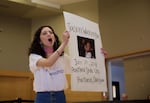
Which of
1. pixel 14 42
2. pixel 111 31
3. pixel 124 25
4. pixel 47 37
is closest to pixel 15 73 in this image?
pixel 14 42

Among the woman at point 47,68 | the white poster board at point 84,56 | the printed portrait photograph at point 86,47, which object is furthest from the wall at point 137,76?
the woman at point 47,68

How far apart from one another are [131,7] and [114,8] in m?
0.38

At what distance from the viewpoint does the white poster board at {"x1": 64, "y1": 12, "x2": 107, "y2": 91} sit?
2.05 metres

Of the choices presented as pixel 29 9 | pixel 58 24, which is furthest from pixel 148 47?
pixel 29 9

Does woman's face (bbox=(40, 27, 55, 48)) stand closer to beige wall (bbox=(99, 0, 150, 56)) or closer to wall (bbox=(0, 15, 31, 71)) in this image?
beige wall (bbox=(99, 0, 150, 56))

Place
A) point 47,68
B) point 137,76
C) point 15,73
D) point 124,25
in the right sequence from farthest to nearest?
point 15,73
point 124,25
point 137,76
point 47,68

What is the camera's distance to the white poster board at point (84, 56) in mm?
2053

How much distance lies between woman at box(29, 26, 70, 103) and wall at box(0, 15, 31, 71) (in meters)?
4.31

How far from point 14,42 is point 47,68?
4.61 metres

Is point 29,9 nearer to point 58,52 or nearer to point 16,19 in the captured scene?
point 16,19

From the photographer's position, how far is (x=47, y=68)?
1676mm

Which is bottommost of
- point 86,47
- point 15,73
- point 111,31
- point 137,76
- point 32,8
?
point 137,76

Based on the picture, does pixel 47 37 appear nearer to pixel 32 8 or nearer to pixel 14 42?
pixel 32 8

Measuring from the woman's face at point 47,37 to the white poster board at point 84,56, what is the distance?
0.21 metres
